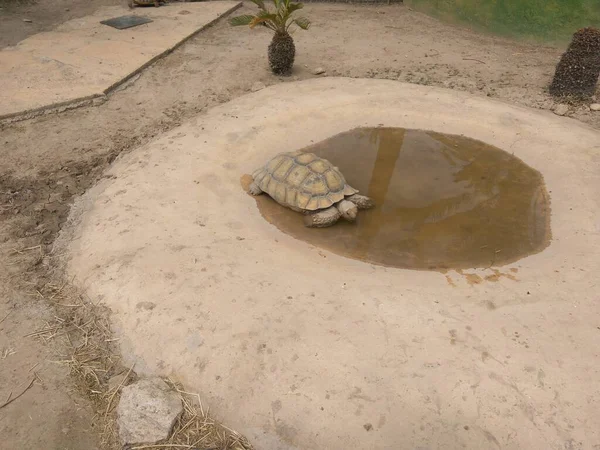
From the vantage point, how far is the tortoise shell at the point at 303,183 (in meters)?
5.43

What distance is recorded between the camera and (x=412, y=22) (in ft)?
39.5

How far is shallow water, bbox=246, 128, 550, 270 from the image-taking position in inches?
201

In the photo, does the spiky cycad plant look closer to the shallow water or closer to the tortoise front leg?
the shallow water

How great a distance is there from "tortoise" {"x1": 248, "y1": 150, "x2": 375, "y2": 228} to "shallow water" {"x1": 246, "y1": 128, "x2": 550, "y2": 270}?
0.15 m

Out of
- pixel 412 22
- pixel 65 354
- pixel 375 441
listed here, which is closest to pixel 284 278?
pixel 375 441

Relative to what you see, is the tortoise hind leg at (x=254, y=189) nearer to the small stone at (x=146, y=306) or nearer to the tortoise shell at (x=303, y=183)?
the tortoise shell at (x=303, y=183)

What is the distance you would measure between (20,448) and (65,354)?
33.7 inches

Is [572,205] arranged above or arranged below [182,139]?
above

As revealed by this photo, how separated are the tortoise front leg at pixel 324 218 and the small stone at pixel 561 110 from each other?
4.98 m

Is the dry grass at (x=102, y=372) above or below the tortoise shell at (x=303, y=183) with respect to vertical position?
below

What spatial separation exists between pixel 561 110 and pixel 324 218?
525cm

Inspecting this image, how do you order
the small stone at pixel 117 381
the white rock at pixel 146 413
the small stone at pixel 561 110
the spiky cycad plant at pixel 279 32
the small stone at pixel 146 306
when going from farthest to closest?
the spiky cycad plant at pixel 279 32
the small stone at pixel 561 110
the small stone at pixel 146 306
the small stone at pixel 117 381
the white rock at pixel 146 413

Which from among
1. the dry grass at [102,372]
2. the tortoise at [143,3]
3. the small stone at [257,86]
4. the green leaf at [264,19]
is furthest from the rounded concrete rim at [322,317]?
the tortoise at [143,3]

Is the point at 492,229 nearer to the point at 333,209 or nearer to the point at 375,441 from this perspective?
the point at 333,209
